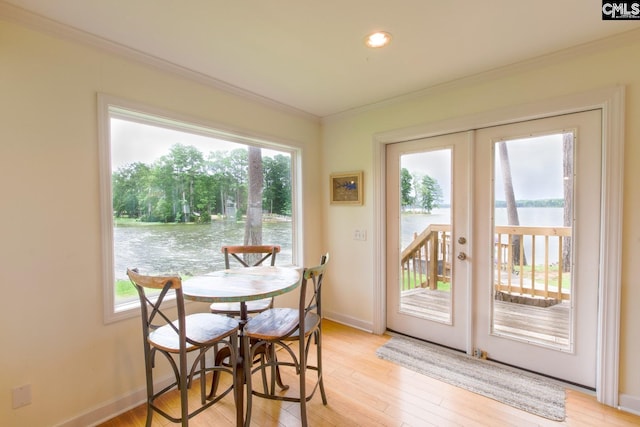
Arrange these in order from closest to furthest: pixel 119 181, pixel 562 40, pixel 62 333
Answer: pixel 62 333 → pixel 562 40 → pixel 119 181

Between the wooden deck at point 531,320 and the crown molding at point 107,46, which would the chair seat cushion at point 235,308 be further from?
the crown molding at point 107,46

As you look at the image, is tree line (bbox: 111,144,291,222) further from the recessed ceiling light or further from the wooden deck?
the wooden deck

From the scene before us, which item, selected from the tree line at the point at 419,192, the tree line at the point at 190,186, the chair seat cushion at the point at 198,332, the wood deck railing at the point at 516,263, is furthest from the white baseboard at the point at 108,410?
the tree line at the point at 419,192

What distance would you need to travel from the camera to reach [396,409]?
1.91 meters

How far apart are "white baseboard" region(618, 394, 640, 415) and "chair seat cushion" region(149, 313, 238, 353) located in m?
2.57

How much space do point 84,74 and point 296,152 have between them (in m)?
1.94

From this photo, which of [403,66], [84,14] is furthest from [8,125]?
[403,66]

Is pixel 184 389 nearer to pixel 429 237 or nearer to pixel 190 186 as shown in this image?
pixel 190 186

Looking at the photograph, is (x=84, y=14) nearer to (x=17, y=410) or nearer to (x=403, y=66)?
(x=403, y=66)

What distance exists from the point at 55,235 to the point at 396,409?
2.42 metres

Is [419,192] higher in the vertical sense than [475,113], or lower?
lower

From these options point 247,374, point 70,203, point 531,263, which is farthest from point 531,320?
point 70,203

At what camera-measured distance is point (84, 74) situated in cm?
178

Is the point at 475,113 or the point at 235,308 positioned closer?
the point at 235,308
